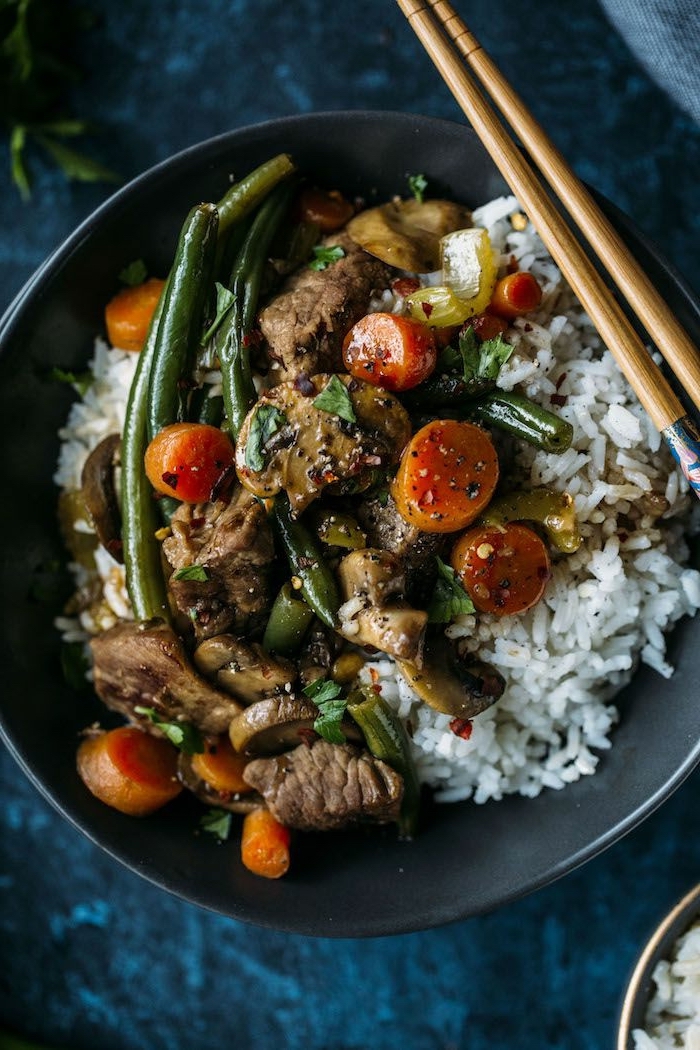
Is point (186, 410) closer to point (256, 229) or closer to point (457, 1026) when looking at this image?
point (256, 229)

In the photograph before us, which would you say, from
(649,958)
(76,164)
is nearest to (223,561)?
(76,164)

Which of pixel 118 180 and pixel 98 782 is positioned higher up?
pixel 118 180

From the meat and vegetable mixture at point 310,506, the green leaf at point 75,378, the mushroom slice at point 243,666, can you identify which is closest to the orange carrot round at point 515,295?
the meat and vegetable mixture at point 310,506

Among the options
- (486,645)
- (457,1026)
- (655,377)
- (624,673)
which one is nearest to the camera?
(655,377)

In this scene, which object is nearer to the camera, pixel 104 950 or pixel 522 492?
pixel 522 492

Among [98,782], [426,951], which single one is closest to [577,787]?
[426,951]

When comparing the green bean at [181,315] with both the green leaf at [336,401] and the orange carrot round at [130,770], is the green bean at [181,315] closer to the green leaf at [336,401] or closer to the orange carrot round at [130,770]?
the green leaf at [336,401]

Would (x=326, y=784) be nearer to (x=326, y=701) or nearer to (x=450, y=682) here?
(x=326, y=701)

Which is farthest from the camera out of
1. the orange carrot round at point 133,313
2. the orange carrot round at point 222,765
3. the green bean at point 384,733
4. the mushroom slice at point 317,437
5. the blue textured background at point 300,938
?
the blue textured background at point 300,938
